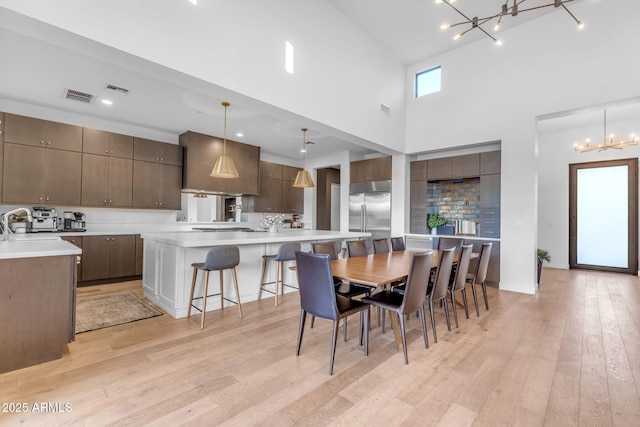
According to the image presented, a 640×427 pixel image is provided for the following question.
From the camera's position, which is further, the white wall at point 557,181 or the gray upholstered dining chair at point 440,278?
the white wall at point 557,181

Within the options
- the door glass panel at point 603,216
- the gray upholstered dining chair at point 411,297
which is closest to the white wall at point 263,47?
the gray upholstered dining chair at point 411,297

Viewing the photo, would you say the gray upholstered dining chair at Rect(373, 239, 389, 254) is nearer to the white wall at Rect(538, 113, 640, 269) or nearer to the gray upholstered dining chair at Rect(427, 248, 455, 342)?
the gray upholstered dining chair at Rect(427, 248, 455, 342)

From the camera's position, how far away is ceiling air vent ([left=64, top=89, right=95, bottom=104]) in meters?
4.11

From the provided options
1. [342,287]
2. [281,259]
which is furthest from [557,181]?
[281,259]

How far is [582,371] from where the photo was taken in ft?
7.50

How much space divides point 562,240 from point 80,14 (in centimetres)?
911

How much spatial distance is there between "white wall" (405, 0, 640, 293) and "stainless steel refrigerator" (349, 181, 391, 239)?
1258 mm

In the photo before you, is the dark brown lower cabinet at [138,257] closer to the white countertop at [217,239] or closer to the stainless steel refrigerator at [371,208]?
the white countertop at [217,239]

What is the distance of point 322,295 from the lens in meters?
2.31

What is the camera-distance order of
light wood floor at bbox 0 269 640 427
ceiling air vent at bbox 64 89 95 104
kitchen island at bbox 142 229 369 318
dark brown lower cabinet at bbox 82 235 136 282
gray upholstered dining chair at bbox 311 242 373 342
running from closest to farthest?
light wood floor at bbox 0 269 640 427 → gray upholstered dining chair at bbox 311 242 373 342 → kitchen island at bbox 142 229 369 318 → ceiling air vent at bbox 64 89 95 104 → dark brown lower cabinet at bbox 82 235 136 282

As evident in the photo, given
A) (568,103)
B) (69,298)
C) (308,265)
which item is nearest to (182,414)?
(308,265)

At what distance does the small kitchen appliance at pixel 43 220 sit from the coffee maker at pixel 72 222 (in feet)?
0.58

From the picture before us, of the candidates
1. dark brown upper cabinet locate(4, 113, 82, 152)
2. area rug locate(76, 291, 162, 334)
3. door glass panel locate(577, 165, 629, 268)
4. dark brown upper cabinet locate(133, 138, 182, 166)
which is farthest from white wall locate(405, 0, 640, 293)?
dark brown upper cabinet locate(4, 113, 82, 152)

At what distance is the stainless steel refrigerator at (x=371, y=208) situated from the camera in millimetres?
6414
